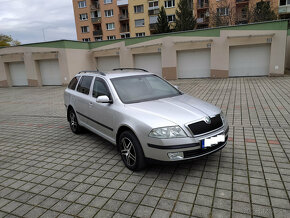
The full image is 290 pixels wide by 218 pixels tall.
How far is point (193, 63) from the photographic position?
17.7m

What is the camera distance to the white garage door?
1566 centimetres

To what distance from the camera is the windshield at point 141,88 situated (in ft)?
13.4

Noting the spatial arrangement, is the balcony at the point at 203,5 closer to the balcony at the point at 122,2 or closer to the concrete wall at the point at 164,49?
the balcony at the point at 122,2

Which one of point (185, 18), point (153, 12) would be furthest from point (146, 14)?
point (185, 18)

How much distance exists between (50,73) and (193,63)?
13082mm

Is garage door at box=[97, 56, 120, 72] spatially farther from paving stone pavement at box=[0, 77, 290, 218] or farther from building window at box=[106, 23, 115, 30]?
building window at box=[106, 23, 115, 30]

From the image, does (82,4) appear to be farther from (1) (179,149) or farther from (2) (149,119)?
(1) (179,149)

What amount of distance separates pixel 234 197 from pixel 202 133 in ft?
3.10

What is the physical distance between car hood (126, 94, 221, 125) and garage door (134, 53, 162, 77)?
15051mm

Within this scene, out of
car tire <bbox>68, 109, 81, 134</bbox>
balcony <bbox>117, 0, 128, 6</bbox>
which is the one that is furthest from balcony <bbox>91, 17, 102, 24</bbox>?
car tire <bbox>68, 109, 81, 134</bbox>

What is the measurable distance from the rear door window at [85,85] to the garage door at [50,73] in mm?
15855

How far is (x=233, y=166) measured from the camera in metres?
3.58

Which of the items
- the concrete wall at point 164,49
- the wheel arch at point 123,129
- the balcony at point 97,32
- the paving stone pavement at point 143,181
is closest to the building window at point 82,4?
the balcony at point 97,32

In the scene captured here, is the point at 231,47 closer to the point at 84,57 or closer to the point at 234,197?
the point at 84,57
